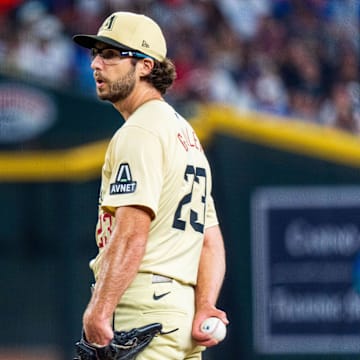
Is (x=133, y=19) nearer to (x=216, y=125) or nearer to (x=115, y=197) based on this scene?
(x=115, y=197)

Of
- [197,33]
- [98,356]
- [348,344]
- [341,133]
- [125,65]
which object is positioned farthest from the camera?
[197,33]

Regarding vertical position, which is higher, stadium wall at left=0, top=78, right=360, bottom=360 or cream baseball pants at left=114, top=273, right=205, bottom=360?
stadium wall at left=0, top=78, right=360, bottom=360

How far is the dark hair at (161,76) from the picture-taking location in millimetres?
4215

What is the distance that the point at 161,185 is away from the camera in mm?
3939

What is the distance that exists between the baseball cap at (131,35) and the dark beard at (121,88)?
0.34ft

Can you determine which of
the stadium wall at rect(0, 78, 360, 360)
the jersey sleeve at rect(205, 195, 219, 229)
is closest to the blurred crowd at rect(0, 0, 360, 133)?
the stadium wall at rect(0, 78, 360, 360)

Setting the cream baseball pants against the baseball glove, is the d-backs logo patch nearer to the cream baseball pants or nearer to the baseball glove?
the cream baseball pants

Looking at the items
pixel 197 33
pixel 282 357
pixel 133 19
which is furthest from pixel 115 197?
pixel 197 33

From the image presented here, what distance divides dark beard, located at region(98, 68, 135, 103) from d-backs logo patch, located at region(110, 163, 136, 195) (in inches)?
13.7

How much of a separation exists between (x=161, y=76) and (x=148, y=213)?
→ 637 millimetres

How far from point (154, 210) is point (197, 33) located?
27.1 ft

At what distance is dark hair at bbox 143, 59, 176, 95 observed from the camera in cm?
421

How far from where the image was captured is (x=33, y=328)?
9234 mm

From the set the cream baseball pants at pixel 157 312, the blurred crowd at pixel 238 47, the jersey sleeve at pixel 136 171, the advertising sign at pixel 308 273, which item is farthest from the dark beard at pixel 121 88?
the blurred crowd at pixel 238 47
